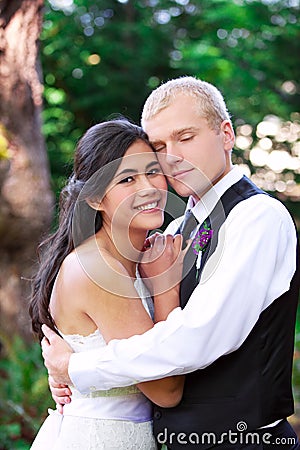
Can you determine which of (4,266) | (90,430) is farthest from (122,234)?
(4,266)

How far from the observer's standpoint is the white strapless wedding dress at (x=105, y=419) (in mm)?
2465

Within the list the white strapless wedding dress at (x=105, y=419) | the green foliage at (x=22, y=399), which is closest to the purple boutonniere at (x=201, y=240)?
the white strapless wedding dress at (x=105, y=419)

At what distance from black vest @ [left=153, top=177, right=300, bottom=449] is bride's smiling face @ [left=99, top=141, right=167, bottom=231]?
226mm

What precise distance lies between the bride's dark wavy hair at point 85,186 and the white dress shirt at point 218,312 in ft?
1.31

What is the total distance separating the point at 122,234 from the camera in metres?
2.51

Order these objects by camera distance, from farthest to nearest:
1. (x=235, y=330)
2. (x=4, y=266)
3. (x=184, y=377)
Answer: (x=4, y=266)
(x=184, y=377)
(x=235, y=330)

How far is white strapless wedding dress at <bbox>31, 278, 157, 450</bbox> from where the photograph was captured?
246 centimetres

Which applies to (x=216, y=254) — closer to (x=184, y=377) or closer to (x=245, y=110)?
(x=184, y=377)

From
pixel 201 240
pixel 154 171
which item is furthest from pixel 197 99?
pixel 201 240

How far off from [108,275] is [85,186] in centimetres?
34

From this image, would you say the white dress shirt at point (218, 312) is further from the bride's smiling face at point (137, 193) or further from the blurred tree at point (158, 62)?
the blurred tree at point (158, 62)

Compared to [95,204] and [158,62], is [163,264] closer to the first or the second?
[95,204]

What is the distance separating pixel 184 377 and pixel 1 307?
4358 millimetres

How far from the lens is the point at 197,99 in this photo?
8.08 ft
